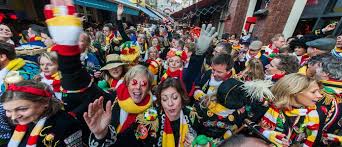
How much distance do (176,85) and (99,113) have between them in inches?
31.8

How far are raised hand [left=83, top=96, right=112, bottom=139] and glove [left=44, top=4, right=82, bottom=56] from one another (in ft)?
1.52

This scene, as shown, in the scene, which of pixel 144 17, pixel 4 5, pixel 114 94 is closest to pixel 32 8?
pixel 4 5

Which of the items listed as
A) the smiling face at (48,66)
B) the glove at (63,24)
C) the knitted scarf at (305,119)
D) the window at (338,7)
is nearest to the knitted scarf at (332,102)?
the knitted scarf at (305,119)

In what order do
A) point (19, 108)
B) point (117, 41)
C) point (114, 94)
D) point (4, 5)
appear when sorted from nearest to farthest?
point (19, 108), point (114, 94), point (117, 41), point (4, 5)

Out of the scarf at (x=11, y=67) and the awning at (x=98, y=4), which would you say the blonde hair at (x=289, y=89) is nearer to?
the scarf at (x=11, y=67)

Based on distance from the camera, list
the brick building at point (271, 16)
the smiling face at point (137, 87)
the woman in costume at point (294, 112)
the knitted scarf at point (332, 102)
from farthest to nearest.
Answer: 1. the brick building at point (271, 16)
2. the knitted scarf at point (332, 102)
3. the smiling face at point (137, 87)
4. the woman in costume at point (294, 112)

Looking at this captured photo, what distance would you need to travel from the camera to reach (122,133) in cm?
193

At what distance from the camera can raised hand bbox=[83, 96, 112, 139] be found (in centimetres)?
136

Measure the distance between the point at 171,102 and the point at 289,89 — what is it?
4.03 ft

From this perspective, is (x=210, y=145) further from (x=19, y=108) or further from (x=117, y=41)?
(x=117, y=41)

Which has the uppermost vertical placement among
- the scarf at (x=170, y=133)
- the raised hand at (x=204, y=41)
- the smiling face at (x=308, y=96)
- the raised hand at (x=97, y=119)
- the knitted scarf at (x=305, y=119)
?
the raised hand at (x=204, y=41)

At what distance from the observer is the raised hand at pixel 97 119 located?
136 centimetres

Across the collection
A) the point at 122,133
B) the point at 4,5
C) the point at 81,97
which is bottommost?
the point at 122,133

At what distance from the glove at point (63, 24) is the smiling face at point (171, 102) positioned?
1.03m
